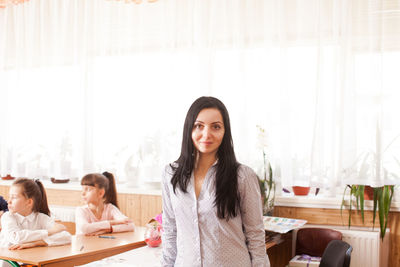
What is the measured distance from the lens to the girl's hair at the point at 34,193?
127 inches

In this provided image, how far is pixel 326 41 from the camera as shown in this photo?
3.66 meters

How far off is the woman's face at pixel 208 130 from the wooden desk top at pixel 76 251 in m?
1.40

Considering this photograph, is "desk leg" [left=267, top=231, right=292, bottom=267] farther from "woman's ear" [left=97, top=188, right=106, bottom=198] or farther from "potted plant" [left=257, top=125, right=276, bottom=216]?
"woman's ear" [left=97, top=188, right=106, bottom=198]

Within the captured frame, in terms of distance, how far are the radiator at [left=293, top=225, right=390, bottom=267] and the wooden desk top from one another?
1599mm

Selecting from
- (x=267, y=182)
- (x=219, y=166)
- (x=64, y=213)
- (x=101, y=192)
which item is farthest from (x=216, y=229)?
(x=64, y=213)

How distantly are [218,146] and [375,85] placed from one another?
219 centimetres

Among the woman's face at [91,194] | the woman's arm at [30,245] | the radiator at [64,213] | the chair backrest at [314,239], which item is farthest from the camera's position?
the radiator at [64,213]

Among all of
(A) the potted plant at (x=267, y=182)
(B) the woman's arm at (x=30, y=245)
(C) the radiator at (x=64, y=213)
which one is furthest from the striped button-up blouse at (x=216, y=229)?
(C) the radiator at (x=64, y=213)

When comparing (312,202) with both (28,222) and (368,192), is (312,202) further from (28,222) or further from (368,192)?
(28,222)

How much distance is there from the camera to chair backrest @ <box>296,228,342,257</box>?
3.52 metres

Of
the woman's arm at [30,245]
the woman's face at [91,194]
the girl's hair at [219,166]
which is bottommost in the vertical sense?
the woman's arm at [30,245]

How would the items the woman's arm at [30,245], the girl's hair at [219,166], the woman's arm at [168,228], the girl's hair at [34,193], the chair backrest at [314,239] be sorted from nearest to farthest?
the girl's hair at [219,166] → the woman's arm at [168,228] → the woman's arm at [30,245] → the girl's hair at [34,193] → the chair backrest at [314,239]

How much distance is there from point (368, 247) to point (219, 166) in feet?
7.28

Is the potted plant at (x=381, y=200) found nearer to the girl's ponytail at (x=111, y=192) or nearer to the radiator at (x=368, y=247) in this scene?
the radiator at (x=368, y=247)
